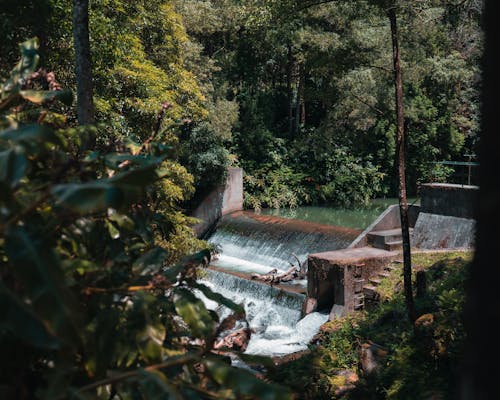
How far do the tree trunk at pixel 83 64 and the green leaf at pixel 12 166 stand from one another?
4.97 meters

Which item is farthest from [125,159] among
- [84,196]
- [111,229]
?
[84,196]

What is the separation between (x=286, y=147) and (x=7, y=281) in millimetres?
25013

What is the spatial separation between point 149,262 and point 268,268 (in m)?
13.4

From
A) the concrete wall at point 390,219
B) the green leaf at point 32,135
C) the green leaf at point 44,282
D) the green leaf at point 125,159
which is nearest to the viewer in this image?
the green leaf at point 44,282

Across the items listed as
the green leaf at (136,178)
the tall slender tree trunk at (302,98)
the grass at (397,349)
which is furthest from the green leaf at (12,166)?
the tall slender tree trunk at (302,98)

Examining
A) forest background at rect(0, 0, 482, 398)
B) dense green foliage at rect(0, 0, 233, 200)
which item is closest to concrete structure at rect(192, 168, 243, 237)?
forest background at rect(0, 0, 482, 398)

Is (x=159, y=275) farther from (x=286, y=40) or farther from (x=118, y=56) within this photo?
(x=286, y=40)

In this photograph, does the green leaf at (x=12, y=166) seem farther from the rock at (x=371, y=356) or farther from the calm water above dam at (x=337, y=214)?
the calm water above dam at (x=337, y=214)

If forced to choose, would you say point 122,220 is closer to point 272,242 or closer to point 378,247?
point 378,247

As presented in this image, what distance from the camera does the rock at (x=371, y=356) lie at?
818 centimetres

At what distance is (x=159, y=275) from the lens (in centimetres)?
295

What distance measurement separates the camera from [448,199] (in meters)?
14.0

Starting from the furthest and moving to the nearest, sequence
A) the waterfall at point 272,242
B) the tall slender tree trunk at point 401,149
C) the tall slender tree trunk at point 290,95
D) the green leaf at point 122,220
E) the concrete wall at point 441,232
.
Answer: the tall slender tree trunk at point 290,95, the waterfall at point 272,242, the concrete wall at point 441,232, the tall slender tree trunk at point 401,149, the green leaf at point 122,220

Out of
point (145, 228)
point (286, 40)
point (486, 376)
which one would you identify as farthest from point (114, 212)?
point (286, 40)
